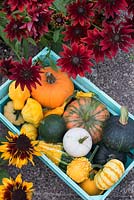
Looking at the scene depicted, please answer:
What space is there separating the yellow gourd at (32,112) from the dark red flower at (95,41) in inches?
14.7

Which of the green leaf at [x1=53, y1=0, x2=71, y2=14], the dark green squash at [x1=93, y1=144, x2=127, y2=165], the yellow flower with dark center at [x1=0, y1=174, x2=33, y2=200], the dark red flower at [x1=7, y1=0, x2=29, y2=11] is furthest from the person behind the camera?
the dark green squash at [x1=93, y1=144, x2=127, y2=165]

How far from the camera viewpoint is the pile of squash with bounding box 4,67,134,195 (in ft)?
5.79

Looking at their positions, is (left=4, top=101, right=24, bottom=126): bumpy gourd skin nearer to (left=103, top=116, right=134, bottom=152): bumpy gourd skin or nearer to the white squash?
the white squash

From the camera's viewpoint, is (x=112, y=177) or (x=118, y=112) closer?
(x=112, y=177)

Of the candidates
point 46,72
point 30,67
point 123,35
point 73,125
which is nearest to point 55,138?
point 73,125

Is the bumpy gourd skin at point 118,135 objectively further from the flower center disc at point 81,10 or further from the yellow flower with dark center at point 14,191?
the flower center disc at point 81,10

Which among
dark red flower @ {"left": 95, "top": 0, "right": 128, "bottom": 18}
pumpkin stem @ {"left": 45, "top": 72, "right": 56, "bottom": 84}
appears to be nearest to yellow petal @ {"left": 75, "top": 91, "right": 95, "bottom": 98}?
pumpkin stem @ {"left": 45, "top": 72, "right": 56, "bottom": 84}

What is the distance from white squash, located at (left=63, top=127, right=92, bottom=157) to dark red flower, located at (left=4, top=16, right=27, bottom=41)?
40 centimetres

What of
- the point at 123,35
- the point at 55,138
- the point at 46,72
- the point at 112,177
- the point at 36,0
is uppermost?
the point at 36,0

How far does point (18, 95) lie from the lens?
1856mm

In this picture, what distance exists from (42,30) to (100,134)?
49 cm

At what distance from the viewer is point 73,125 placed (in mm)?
1847

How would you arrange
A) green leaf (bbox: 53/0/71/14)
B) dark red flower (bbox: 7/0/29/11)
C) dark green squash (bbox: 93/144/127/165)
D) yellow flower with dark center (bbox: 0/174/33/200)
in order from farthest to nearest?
dark green squash (bbox: 93/144/127/165) < green leaf (bbox: 53/0/71/14) < yellow flower with dark center (bbox: 0/174/33/200) < dark red flower (bbox: 7/0/29/11)

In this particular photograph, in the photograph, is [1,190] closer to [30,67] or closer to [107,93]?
[30,67]
